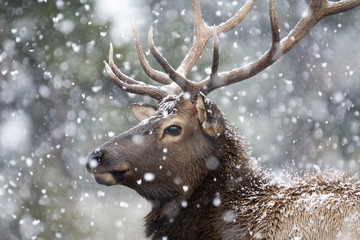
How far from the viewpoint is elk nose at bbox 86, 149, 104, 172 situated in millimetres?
3748

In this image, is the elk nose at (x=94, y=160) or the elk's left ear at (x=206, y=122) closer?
the elk nose at (x=94, y=160)

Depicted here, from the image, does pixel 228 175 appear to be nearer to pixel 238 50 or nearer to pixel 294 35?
pixel 294 35

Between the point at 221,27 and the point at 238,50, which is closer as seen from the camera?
the point at 221,27

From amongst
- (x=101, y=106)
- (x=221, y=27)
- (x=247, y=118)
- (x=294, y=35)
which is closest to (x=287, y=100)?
(x=247, y=118)

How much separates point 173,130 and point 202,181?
43cm

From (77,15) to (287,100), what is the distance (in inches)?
197

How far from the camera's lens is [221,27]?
17.7 ft

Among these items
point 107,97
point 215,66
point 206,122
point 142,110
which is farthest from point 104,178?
point 107,97

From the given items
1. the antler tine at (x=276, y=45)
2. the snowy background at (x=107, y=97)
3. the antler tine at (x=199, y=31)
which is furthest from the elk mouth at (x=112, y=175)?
the snowy background at (x=107, y=97)

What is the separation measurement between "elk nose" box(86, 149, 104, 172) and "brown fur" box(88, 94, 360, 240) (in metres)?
0.03

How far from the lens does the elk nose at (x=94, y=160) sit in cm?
375

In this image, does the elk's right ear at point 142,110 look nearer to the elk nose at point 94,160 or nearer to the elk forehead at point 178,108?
the elk forehead at point 178,108

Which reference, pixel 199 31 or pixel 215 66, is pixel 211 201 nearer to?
pixel 215 66

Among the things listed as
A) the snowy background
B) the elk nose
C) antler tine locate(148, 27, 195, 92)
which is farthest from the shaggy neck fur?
the snowy background
